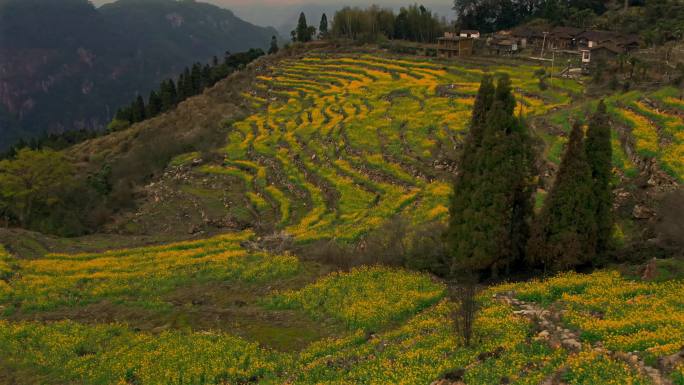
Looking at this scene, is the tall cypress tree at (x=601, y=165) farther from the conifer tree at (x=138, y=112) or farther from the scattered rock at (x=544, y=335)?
the conifer tree at (x=138, y=112)

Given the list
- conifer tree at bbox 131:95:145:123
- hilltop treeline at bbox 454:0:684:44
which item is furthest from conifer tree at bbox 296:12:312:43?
conifer tree at bbox 131:95:145:123

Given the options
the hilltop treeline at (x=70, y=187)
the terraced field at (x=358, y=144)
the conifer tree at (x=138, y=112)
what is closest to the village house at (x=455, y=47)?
the terraced field at (x=358, y=144)

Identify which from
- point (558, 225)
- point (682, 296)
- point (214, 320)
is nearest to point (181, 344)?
point (214, 320)

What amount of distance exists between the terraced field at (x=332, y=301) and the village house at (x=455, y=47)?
134ft

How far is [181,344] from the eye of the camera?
78.7 feet

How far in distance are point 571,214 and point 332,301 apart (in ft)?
41.3

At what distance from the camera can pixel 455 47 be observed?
9981cm

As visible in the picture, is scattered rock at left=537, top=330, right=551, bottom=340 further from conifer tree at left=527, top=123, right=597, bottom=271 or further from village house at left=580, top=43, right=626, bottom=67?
village house at left=580, top=43, right=626, bottom=67

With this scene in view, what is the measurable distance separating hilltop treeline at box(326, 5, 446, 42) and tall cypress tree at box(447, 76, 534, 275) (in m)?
102

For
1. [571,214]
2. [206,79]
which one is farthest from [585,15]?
[571,214]

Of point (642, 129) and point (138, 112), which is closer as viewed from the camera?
point (642, 129)

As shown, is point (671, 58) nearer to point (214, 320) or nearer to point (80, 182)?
point (214, 320)

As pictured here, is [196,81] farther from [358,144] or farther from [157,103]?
[358,144]

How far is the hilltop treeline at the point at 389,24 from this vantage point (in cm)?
12462
